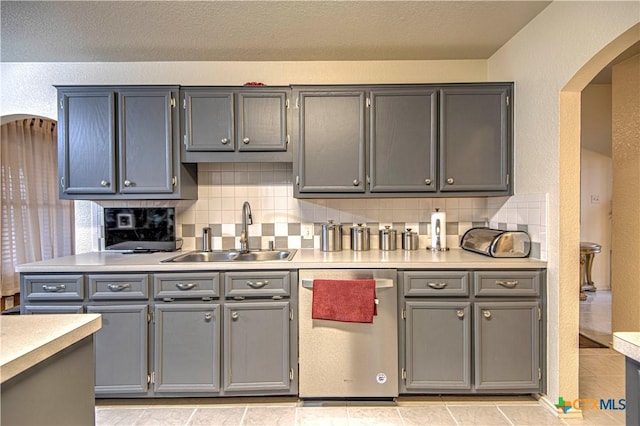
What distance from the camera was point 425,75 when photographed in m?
2.94

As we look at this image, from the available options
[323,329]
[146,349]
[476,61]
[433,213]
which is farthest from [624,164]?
[146,349]

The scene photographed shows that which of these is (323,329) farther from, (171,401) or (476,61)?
(476,61)

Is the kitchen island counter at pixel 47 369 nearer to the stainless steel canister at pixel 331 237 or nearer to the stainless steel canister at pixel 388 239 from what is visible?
the stainless steel canister at pixel 331 237

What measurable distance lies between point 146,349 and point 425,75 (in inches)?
114

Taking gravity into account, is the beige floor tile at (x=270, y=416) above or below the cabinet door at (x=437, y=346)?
below

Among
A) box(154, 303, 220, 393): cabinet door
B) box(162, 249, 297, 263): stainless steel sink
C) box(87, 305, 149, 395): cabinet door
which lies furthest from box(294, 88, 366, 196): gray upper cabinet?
box(87, 305, 149, 395): cabinet door

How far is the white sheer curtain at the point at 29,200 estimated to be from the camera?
377cm

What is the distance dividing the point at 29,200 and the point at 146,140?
251 centimetres

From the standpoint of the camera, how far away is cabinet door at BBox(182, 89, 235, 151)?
261cm

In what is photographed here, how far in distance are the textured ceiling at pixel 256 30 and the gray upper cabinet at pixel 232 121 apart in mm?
371

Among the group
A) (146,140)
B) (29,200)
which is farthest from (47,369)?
(29,200)

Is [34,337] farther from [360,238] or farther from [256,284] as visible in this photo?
[360,238]

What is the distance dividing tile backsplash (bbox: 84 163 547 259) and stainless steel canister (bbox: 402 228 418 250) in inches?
4.2

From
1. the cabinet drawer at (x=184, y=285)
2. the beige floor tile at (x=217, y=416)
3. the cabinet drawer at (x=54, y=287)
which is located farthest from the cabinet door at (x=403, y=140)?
the cabinet drawer at (x=54, y=287)
